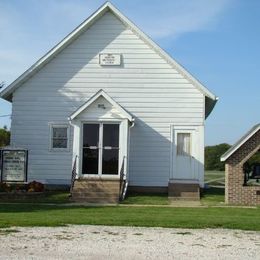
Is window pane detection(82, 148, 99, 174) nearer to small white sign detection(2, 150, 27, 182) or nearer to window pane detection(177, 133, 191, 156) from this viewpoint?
small white sign detection(2, 150, 27, 182)

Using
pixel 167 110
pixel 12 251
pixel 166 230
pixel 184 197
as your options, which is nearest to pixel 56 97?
pixel 167 110

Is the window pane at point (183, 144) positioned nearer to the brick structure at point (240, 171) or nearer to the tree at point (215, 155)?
the brick structure at point (240, 171)

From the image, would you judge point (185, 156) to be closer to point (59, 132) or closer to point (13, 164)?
point (59, 132)

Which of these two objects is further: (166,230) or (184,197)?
(184,197)

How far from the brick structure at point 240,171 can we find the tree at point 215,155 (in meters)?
27.4

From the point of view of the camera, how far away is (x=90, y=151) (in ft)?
80.4

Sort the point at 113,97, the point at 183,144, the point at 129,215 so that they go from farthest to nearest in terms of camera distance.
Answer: the point at 113,97 → the point at 183,144 → the point at 129,215

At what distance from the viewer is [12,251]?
10125 millimetres

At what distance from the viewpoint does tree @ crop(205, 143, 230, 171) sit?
49969 millimetres

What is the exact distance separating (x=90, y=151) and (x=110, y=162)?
A: 966 millimetres

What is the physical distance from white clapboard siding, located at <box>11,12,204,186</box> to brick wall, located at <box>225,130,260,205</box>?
3.80m

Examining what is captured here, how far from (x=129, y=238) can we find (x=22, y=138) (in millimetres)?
15117

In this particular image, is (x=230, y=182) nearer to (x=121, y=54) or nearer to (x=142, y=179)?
(x=142, y=179)

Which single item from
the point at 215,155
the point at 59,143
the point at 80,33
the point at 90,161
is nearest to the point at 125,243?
the point at 90,161
